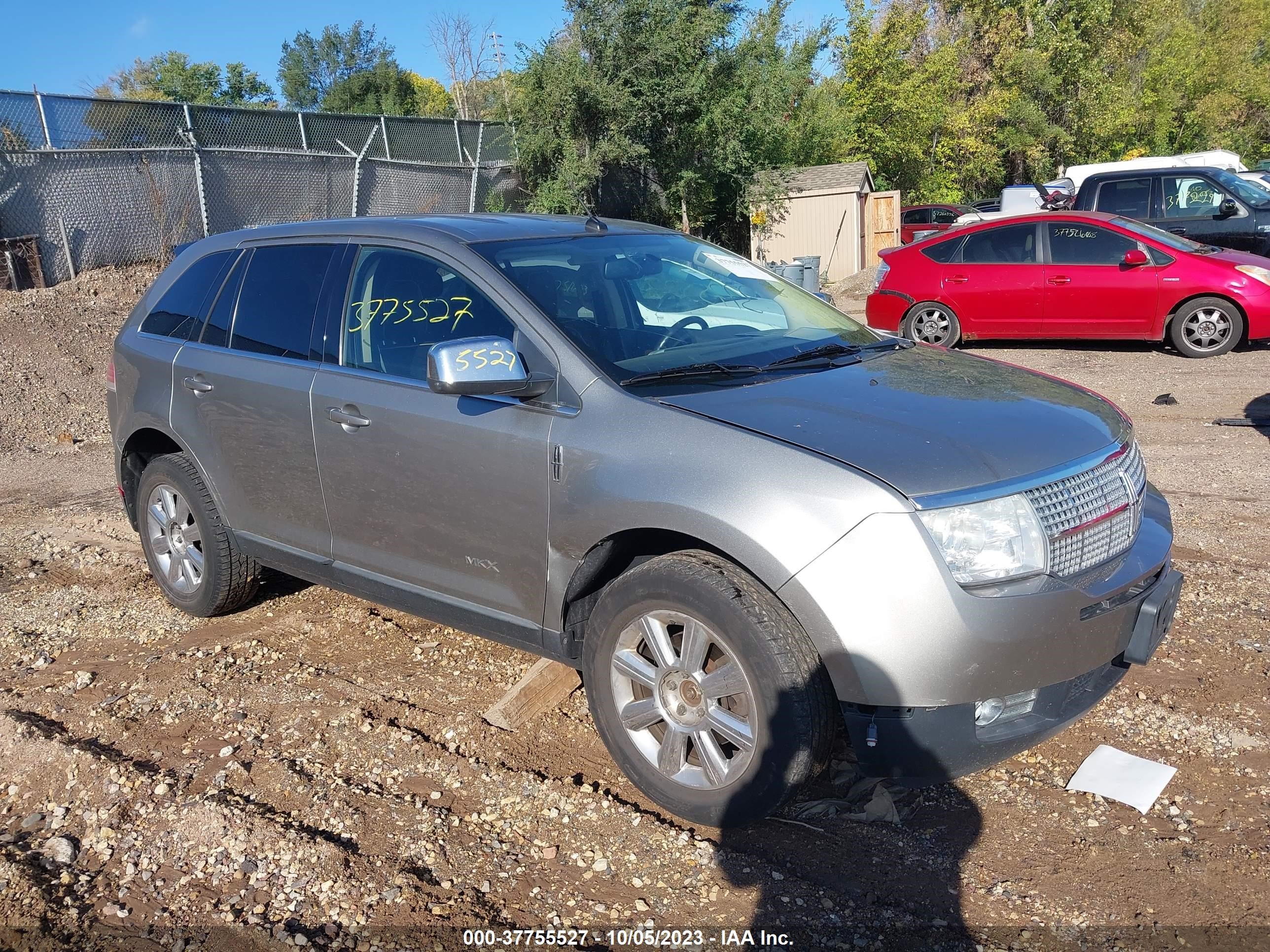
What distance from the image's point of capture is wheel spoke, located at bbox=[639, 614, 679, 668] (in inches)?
124

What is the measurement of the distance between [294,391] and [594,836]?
2.21m

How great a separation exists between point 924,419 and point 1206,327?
32.1ft

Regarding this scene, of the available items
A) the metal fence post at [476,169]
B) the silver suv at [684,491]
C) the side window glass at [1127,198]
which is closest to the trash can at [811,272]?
the side window glass at [1127,198]

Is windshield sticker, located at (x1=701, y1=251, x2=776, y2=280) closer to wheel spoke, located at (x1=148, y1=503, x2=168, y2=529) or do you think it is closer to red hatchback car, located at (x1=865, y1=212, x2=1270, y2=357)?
wheel spoke, located at (x1=148, y1=503, x2=168, y2=529)

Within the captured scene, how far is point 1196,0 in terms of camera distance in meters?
60.4

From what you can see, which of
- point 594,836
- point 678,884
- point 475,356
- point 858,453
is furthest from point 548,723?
point 858,453

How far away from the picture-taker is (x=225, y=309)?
4.79 meters

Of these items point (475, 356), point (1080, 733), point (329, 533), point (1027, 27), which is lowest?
point (1080, 733)

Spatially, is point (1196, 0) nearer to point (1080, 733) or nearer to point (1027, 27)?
point (1027, 27)

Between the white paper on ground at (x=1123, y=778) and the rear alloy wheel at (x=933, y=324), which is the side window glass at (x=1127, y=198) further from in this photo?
the white paper on ground at (x=1123, y=778)

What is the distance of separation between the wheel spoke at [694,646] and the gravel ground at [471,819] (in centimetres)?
55

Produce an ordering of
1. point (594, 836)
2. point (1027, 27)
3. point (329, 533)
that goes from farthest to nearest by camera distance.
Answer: point (1027, 27) → point (329, 533) → point (594, 836)

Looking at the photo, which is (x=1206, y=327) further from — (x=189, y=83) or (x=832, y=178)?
(x=189, y=83)

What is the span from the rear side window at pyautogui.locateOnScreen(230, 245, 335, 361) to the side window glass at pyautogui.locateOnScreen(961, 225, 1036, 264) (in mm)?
9531
